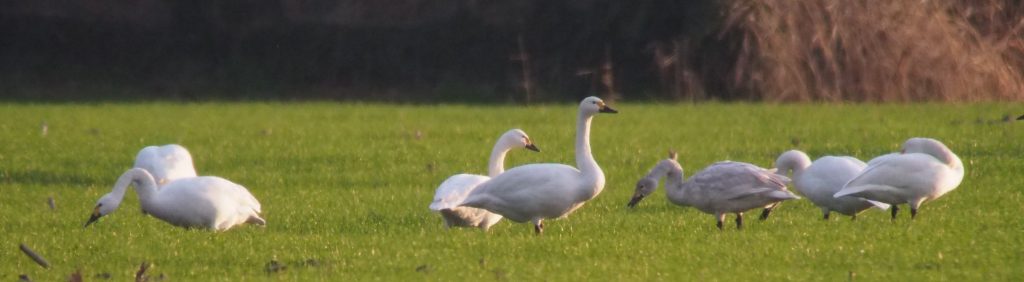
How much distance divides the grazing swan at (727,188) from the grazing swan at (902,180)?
0.44m

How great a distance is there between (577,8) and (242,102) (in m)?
6.79

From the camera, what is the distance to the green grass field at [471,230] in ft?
31.0

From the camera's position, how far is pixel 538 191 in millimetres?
10945

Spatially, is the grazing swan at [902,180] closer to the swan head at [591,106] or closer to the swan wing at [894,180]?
the swan wing at [894,180]

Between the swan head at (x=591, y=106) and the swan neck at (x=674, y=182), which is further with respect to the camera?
the swan head at (x=591, y=106)

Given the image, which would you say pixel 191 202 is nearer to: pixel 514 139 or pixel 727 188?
pixel 514 139

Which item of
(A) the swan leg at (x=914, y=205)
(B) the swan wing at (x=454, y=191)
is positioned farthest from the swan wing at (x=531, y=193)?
(A) the swan leg at (x=914, y=205)

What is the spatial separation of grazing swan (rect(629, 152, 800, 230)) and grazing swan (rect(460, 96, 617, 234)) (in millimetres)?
593

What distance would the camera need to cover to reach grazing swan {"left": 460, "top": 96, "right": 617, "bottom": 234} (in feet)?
36.0

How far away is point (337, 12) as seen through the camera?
3738 centimetres

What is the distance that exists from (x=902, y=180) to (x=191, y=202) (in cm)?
453

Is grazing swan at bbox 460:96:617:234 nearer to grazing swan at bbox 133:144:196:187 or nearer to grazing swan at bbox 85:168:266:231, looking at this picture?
grazing swan at bbox 85:168:266:231

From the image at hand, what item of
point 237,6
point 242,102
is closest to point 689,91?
point 242,102

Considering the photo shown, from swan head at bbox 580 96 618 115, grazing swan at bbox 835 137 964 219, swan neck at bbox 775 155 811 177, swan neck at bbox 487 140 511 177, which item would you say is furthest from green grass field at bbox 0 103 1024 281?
swan head at bbox 580 96 618 115
